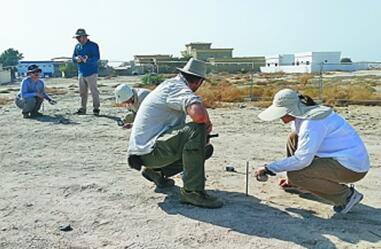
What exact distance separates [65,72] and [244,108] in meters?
45.3

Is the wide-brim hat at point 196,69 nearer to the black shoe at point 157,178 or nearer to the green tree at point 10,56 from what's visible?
the black shoe at point 157,178

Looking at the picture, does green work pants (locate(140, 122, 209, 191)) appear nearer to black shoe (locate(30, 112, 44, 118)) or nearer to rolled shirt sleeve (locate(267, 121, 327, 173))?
rolled shirt sleeve (locate(267, 121, 327, 173))

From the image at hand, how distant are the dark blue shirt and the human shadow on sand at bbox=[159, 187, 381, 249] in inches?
252

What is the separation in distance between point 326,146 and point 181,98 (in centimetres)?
114

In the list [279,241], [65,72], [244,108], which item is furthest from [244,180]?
[65,72]

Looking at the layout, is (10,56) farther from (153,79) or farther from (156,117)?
(156,117)

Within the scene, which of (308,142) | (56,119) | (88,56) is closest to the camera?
(308,142)

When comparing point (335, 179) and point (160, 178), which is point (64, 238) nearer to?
point (160, 178)

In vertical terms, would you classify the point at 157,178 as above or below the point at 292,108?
below

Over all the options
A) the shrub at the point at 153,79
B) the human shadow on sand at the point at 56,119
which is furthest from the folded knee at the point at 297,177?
the shrub at the point at 153,79

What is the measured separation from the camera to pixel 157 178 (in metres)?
5.05

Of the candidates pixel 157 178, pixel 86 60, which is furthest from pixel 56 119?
pixel 157 178

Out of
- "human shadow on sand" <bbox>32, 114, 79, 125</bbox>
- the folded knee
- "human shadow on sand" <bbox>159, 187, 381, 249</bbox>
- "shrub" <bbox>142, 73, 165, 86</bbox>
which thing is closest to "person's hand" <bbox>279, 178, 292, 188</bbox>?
"human shadow on sand" <bbox>159, 187, 381, 249</bbox>

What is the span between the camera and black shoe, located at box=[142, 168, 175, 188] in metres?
5.05
